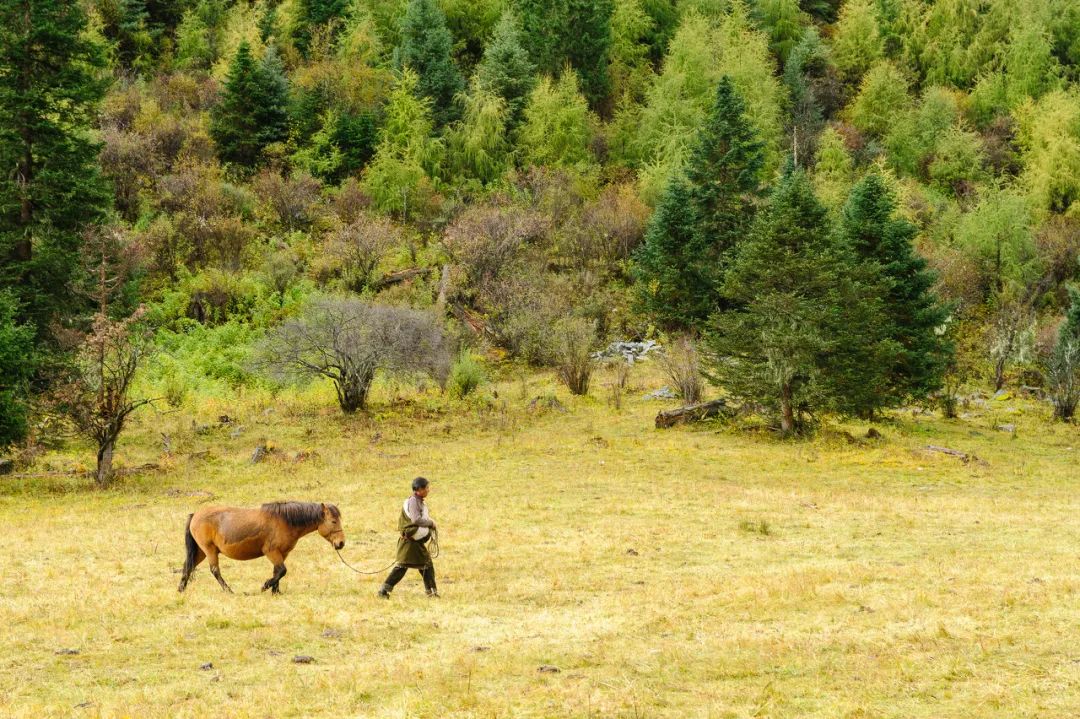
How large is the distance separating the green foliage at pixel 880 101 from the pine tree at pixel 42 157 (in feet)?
188

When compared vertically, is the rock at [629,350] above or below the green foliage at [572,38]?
below

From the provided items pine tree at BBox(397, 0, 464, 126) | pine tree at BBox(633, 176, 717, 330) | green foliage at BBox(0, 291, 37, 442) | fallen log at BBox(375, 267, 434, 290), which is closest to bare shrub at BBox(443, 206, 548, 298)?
fallen log at BBox(375, 267, 434, 290)

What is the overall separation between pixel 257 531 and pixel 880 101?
68080 millimetres

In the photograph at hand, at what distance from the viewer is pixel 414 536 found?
1170 centimetres

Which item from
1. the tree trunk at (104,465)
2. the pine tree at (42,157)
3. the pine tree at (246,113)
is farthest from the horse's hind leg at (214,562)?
the pine tree at (246,113)

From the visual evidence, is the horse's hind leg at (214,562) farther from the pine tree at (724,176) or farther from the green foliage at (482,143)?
the green foliage at (482,143)

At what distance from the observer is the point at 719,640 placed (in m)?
9.45

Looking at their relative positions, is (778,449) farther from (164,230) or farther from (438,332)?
(164,230)

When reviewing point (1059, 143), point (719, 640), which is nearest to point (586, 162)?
point (1059, 143)

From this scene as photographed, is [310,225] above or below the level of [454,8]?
below

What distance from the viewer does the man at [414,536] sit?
38.2ft

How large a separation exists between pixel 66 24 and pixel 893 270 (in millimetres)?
28922

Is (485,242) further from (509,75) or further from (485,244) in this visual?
(509,75)

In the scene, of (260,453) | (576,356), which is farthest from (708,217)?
(260,453)
